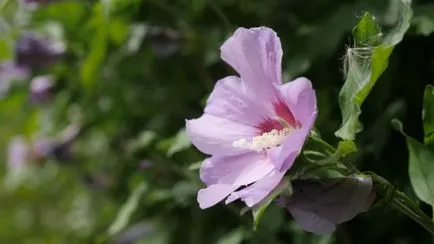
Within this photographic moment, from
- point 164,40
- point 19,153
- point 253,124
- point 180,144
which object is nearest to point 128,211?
point 180,144

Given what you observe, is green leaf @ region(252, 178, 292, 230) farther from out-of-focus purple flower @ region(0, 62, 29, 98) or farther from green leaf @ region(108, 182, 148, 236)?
out-of-focus purple flower @ region(0, 62, 29, 98)

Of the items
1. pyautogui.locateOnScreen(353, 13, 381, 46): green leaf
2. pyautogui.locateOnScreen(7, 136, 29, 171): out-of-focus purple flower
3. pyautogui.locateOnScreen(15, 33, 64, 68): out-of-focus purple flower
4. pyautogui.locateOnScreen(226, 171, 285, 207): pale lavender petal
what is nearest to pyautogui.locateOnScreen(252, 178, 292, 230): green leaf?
pyautogui.locateOnScreen(226, 171, 285, 207): pale lavender petal

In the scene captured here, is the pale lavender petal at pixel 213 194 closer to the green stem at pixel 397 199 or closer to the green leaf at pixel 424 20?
the green stem at pixel 397 199

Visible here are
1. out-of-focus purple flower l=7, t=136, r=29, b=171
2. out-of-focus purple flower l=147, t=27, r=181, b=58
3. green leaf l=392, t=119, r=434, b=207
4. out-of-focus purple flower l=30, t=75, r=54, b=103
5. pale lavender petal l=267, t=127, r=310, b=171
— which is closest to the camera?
pale lavender petal l=267, t=127, r=310, b=171

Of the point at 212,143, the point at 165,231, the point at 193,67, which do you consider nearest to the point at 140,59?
the point at 193,67

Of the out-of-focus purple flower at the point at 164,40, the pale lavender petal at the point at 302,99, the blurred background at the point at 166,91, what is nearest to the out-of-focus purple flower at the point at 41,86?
the blurred background at the point at 166,91

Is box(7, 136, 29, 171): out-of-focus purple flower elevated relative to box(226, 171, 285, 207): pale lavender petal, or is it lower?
elevated

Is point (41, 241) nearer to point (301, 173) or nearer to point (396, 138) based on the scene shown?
point (396, 138)
